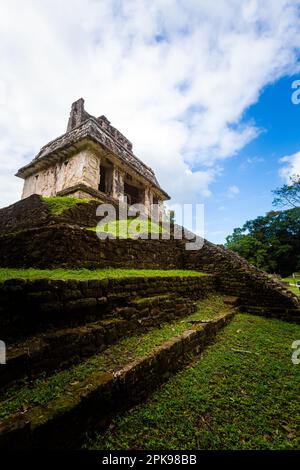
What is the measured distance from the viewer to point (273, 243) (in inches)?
1148

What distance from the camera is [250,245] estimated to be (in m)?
26.4

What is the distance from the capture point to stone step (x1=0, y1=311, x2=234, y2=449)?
1.54m

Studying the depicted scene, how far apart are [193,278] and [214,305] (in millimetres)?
991

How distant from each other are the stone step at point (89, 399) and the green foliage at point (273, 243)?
25.6 meters

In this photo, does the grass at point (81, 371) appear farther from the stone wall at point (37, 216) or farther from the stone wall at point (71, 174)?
the stone wall at point (71, 174)

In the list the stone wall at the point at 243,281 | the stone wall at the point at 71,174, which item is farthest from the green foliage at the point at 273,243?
the stone wall at the point at 71,174

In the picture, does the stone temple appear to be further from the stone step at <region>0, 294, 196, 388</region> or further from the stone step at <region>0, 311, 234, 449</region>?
the stone step at <region>0, 311, 234, 449</region>

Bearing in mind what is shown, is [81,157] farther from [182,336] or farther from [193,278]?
[182,336]

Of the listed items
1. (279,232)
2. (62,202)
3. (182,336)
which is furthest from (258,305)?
(279,232)

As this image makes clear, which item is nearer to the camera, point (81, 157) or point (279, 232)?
point (81, 157)

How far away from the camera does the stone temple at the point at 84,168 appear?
946 centimetres

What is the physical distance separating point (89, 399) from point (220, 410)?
4.86 feet
